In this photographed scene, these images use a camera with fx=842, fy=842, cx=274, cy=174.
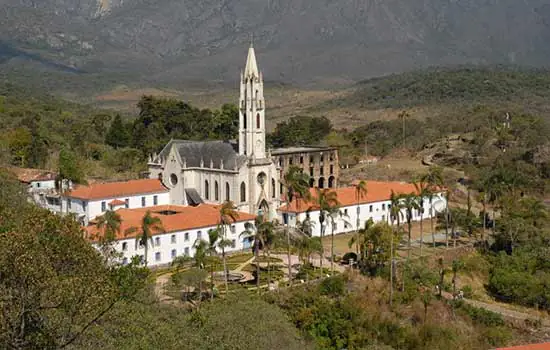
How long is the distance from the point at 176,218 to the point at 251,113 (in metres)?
12.3

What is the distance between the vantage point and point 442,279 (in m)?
49.4

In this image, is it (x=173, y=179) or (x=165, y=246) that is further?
(x=173, y=179)

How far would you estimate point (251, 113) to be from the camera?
62656mm

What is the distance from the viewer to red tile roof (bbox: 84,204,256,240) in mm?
51550

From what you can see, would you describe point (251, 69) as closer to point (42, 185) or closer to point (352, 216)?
point (352, 216)

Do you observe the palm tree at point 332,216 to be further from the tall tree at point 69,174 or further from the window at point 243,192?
the tall tree at point 69,174

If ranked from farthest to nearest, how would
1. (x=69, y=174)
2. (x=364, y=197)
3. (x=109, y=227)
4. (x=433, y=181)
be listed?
(x=364, y=197) < (x=69, y=174) < (x=433, y=181) < (x=109, y=227)

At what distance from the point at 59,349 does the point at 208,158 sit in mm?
42162

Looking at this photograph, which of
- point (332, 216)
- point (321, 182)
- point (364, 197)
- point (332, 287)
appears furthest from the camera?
point (321, 182)

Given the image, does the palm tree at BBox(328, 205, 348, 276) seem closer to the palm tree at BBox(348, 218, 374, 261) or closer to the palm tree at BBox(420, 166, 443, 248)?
the palm tree at BBox(348, 218, 374, 261)

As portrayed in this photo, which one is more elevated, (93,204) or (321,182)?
(93,204)

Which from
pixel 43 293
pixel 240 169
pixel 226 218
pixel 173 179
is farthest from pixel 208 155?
pixel 43 293

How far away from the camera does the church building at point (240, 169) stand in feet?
203

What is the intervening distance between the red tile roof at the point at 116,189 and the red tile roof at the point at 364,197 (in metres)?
9.81
